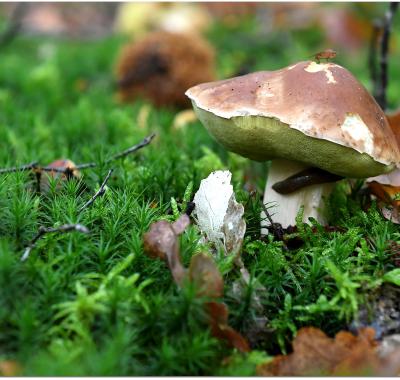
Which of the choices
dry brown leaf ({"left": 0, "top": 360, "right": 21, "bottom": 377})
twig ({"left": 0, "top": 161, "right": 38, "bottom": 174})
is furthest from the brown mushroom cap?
dry brown leaf ({"left": 0, "top": 360, "right": 21, "bottom": 377})

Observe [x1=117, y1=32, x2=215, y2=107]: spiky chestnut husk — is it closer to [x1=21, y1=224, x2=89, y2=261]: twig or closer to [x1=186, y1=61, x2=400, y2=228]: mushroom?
[x1=186, y1=61, x2=400, y2=228]: mushroom

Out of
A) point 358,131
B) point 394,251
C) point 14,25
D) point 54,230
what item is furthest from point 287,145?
point 14,25

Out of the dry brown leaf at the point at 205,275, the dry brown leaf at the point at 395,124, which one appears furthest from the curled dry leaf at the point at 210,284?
the dry brown leaf at the point at 395,124

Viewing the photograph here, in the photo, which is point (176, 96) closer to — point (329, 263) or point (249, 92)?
point (249, 92)

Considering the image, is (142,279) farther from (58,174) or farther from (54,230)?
(58,174)

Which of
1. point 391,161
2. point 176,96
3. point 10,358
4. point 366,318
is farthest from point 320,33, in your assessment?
point 10,358
